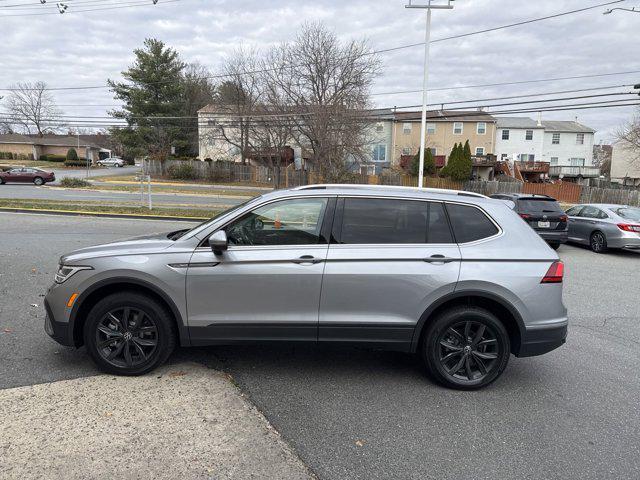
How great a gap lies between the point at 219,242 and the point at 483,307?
93.0 inches

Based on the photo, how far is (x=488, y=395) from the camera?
12.7 ft

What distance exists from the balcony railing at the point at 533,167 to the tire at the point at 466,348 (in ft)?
180

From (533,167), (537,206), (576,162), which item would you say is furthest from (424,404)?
(576,162)

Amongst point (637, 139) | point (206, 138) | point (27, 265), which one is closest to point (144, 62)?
point (206, 138)

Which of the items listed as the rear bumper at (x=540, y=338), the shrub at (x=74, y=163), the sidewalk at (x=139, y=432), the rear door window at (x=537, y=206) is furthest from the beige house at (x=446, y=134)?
the sidewalk at (x=139, y=432)

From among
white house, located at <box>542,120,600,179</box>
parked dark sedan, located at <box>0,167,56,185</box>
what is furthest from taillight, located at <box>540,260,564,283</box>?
white house, located at <box>542,120,600,179</box>

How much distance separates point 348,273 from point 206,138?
48785 millimetres

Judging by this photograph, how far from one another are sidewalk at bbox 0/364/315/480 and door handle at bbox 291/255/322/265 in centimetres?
119

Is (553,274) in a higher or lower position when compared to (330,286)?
higher

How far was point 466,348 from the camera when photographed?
12.8 ft

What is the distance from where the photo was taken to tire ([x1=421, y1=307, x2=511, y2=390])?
12.6 feet

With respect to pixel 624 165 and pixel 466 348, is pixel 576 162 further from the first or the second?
pixel 466 348

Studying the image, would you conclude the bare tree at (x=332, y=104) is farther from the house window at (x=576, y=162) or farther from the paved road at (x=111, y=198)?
the house window at (x=576, y=162)

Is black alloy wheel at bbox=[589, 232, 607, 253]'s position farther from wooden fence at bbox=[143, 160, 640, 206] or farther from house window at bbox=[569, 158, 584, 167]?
house window at bbox=[569, 158, 584, 167]
